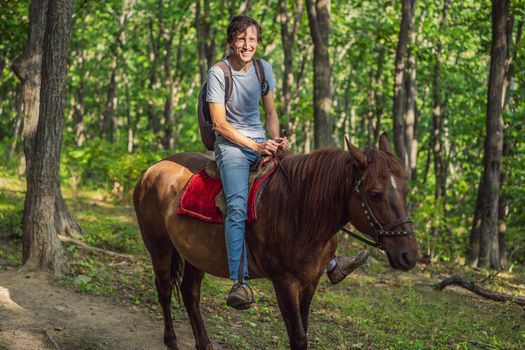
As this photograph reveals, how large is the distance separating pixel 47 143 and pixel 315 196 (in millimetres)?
4358

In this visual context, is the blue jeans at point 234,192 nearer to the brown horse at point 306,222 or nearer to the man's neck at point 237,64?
the brown horse at point 306,222

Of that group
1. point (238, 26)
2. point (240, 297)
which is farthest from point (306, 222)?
point (238, 26)

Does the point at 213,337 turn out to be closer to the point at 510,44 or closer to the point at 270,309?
the point at 270,309

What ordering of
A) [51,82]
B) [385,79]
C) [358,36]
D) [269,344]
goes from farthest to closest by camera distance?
[385,79] < [358,36] < [51,82] < [269,344]

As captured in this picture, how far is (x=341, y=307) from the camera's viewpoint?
955cm

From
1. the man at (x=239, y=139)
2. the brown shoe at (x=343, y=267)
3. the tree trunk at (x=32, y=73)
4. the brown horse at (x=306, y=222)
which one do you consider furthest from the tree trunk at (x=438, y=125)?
the man at (x=239, y=139)

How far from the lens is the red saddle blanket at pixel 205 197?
5754 millimetres

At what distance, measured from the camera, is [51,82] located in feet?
27.1

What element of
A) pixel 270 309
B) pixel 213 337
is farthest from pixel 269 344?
pixel 270 309

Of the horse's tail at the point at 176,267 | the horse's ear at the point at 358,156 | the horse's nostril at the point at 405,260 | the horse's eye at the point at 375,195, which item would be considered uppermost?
the horse's ear at the point at 358,156

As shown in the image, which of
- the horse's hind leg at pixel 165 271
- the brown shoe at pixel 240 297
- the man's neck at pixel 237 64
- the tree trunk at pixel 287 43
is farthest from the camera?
the tree trunk at pixel 287 43

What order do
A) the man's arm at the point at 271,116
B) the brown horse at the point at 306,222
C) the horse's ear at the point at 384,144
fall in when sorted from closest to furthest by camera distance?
the brown horse at the point at 306,222, the horse's ear at the point at 384,144, the man's arm at the point at 271,116

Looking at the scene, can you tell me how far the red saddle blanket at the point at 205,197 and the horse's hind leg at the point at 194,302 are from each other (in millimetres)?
1076

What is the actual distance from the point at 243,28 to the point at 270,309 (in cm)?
450
